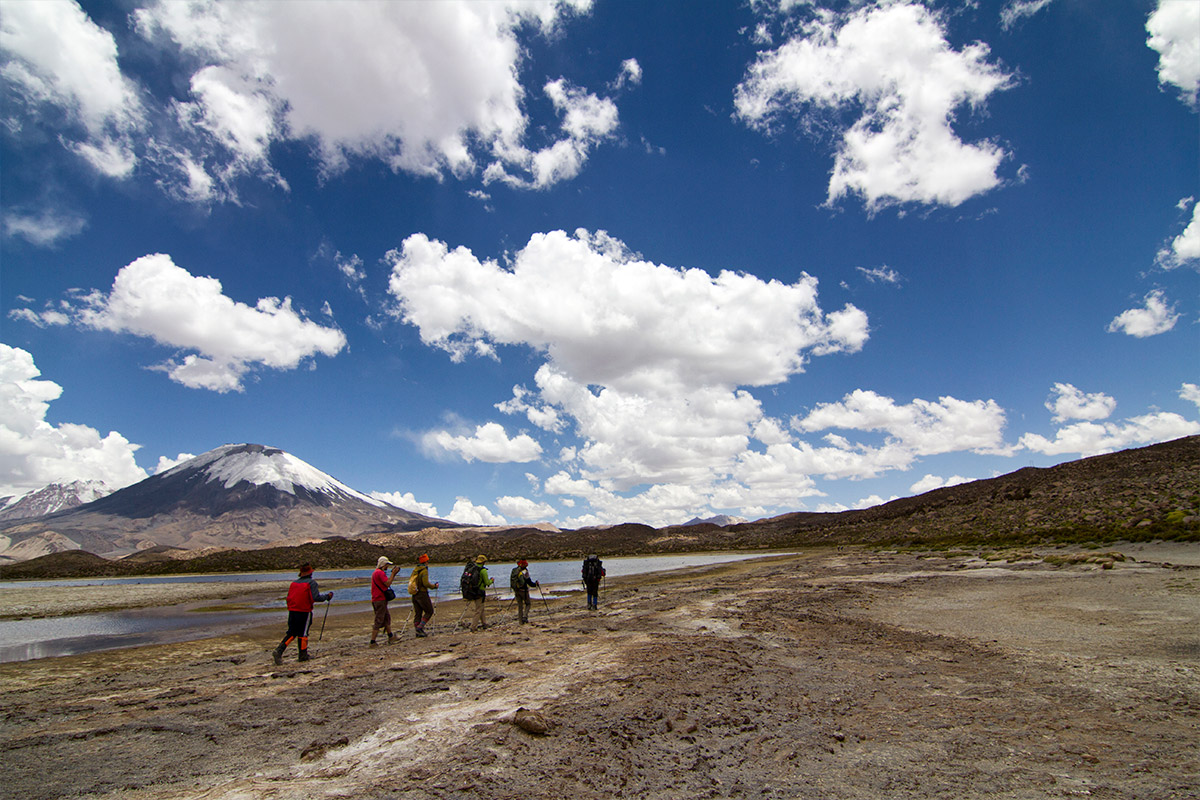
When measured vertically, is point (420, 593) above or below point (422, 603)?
above

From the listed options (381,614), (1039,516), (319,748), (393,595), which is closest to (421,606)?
(381,614)

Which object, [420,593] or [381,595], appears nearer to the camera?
[381,595]

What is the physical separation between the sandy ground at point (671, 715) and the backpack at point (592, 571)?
605 cm

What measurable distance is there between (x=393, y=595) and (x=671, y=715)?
10794 mm

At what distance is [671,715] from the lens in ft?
25.0

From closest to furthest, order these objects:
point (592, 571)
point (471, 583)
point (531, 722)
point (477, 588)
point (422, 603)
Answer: point (531, 722), point (422, 603), point (477, 588), point (471, 583), point (592, 571)

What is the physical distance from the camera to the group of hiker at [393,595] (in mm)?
13625

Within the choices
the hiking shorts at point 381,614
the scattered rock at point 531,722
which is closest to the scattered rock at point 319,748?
the scattered rock at point 531,722

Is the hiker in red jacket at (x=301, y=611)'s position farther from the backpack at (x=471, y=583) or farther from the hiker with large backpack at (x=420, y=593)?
the backpack at (x=471, y=583)

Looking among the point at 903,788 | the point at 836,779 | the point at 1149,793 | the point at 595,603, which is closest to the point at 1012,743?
the point at 1149,793

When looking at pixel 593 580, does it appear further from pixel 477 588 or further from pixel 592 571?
pixel 477 588

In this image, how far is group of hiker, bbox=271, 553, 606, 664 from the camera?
44.7 ft

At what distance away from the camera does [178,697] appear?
1012 centimetres

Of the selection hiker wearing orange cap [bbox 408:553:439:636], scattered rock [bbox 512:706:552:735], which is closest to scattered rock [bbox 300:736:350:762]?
scattered rock [bbox 512:706:552:735]
